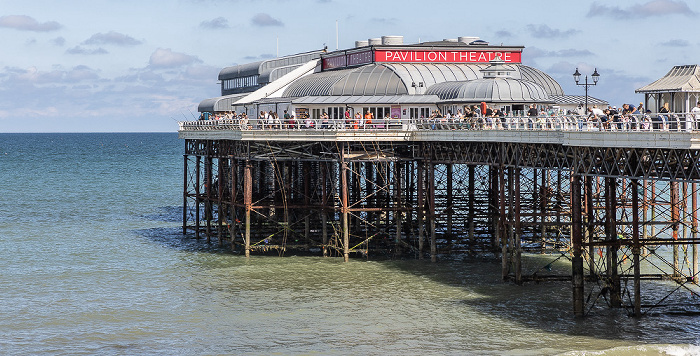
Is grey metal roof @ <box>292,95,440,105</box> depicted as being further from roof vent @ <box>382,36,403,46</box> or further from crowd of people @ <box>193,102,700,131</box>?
roof vent @ <box>382,36,403,46</box>

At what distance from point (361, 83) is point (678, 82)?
25135 millimetres

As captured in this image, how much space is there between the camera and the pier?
35438 mm

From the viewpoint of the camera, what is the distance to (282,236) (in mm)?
57281

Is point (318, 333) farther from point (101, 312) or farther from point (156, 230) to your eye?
point (156, 230)

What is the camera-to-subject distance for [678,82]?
131 feet

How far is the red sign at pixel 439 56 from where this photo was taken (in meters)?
66.3

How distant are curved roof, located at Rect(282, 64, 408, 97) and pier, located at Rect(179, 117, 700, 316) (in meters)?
5.16

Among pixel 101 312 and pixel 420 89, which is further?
pixel 420 89

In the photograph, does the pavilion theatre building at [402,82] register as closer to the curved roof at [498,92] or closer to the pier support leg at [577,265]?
the curved roof at [498,92]

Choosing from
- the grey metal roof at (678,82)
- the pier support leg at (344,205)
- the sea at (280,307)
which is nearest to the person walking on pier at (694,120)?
the sea at (280,307)

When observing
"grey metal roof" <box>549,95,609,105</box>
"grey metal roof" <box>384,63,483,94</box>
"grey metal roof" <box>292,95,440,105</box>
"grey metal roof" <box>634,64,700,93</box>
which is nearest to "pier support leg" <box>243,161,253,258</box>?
"grey metal roof" <box>292,95,440,105</box>

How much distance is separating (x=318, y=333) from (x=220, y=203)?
23267 mm

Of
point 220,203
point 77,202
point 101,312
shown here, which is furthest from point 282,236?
point 77,202

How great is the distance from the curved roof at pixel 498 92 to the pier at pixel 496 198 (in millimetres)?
3926
